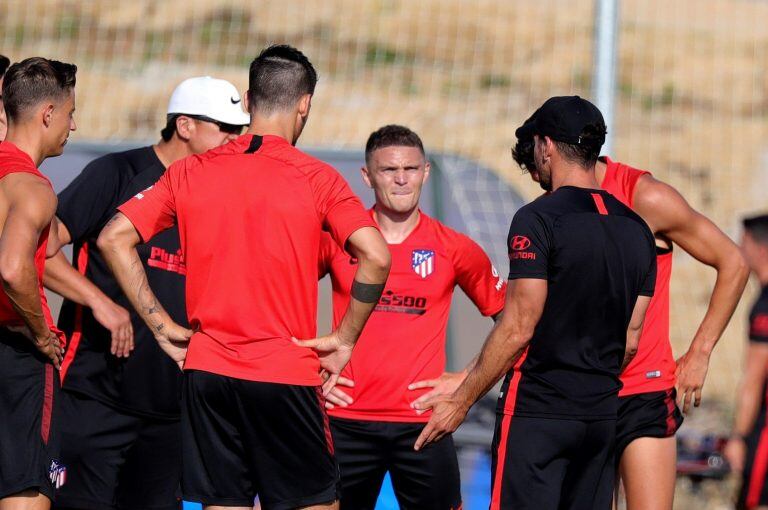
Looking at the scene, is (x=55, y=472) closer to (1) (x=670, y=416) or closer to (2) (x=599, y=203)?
(2) (x=599, y=203)

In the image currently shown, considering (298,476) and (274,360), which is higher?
(274,360)

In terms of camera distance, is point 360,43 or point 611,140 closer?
point 611,140

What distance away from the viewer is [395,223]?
5375mm

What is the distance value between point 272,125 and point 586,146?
4.09 feet

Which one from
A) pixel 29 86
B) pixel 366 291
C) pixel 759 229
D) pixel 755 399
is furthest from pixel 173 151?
pixel 755 399

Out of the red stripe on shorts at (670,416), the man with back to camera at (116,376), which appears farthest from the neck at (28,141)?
the red stripe on shorts at (670,416)

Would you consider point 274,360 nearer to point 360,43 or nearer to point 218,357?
point 218,357

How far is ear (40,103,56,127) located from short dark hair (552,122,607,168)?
6.83 feet

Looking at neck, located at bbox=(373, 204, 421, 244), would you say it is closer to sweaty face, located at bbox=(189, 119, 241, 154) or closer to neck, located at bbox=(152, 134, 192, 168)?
sweaty face, located at bbox=(189, 119, 241, 154)

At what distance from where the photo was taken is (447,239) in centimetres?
537

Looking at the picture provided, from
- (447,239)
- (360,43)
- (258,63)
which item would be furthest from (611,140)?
(360,43)

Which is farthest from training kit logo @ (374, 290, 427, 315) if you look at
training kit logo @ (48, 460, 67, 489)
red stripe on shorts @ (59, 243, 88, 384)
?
training kit logo @ (48, 460, 67, 489)

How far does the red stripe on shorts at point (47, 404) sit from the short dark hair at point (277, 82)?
4.64 feet

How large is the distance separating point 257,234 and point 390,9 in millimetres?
15119
